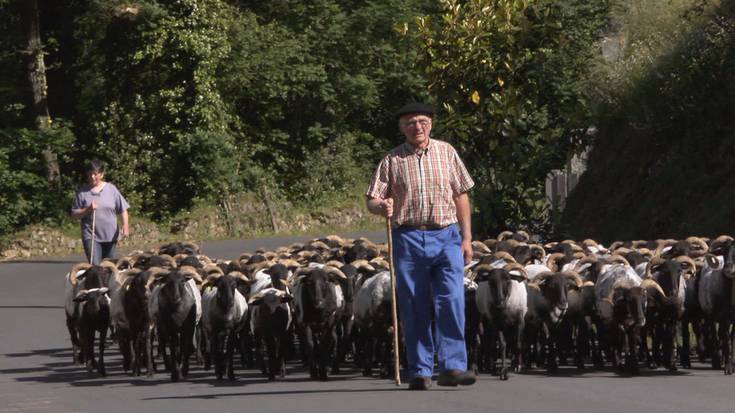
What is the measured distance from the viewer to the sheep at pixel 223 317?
15922 mm

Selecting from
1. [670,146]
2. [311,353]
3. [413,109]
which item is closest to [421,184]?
[413,109]

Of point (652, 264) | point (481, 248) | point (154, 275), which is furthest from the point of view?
point (481, 248)

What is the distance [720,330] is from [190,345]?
17.7 ft

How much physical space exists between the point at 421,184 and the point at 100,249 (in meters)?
7.62

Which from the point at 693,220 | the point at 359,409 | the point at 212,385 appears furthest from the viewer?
the point at 693,220

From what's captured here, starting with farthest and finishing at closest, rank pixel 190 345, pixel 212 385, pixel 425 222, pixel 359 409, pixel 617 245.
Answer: pixel 617 245, pixel 190 345, pixel 212 385, pixel 425 222, pixel 359 409

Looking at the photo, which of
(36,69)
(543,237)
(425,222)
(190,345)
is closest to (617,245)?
(543,237)

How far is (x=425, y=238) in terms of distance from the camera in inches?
510

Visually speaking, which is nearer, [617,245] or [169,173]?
[617,245]

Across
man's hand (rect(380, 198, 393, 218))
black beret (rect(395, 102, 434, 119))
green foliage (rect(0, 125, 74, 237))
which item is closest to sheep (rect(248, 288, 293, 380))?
man's hand (rect(380, 198, 393, 218))

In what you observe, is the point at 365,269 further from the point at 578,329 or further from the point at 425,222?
the point at 425,222

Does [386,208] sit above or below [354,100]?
below

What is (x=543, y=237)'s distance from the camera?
2514 cm

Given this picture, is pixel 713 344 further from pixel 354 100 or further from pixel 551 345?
pixel 354 100
